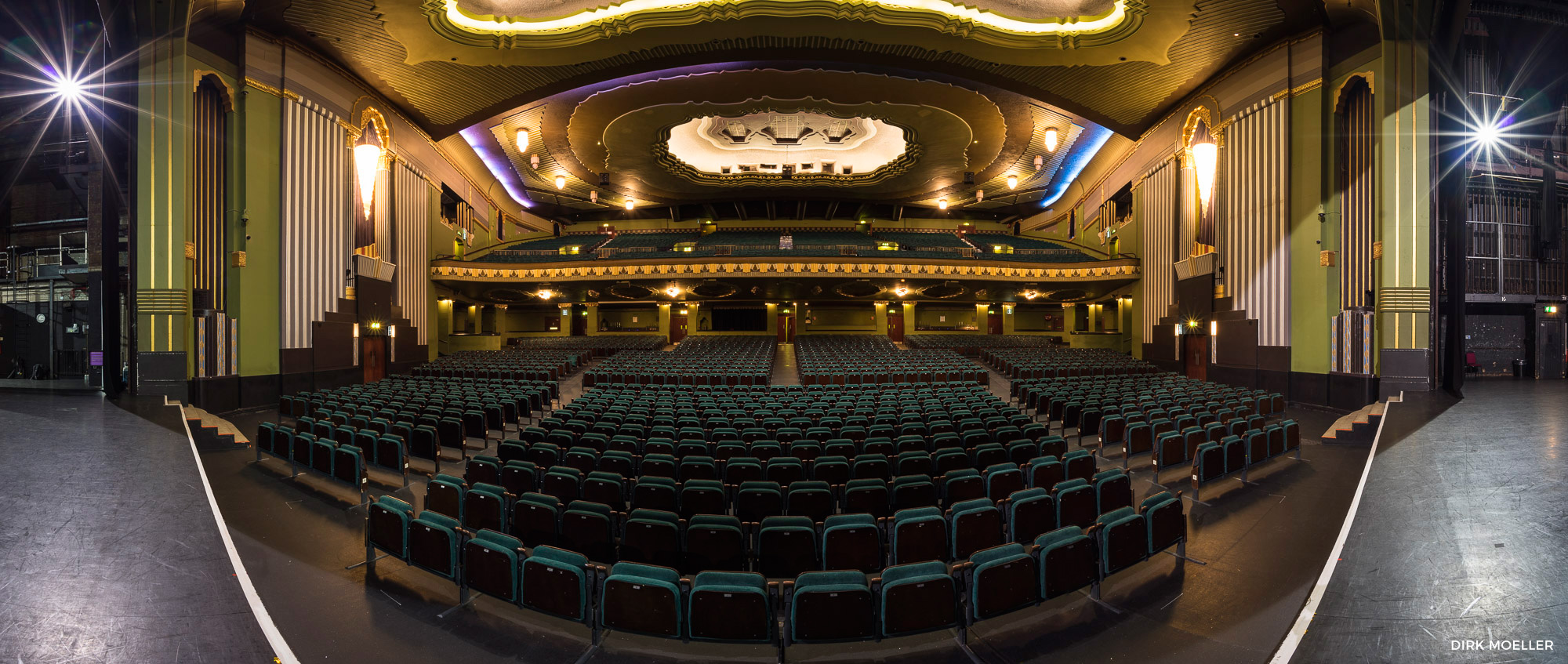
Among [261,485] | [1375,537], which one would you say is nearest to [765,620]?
[1375,537]

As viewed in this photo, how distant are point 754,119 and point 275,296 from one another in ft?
45.6

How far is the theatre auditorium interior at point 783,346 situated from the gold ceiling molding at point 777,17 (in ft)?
0.30

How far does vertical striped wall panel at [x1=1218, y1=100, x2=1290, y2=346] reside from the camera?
40.5ft

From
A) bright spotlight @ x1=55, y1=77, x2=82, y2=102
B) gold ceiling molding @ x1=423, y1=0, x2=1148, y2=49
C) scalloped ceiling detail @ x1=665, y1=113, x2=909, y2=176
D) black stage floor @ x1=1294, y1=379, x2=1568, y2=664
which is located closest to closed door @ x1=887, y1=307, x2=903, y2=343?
scalloped ceiling detail @ x1=665, y1=113, x2=909, y2=176

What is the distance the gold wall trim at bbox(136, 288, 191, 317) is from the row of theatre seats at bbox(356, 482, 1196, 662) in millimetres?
11269

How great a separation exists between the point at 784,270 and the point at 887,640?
745 inches

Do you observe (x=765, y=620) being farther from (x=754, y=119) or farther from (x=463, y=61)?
(x=754, y=119)

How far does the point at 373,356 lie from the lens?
50.7 feet

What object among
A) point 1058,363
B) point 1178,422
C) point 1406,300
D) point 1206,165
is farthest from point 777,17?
point 1406,300

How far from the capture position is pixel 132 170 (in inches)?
403

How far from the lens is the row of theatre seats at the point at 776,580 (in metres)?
2.82

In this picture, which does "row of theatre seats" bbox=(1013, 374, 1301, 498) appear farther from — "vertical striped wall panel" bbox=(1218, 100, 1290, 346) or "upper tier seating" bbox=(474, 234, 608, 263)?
"upper tier seating" bbox=(474, 234, 608, 263)

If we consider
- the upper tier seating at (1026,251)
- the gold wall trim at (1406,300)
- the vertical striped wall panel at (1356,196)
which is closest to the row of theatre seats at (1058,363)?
the upper tier seating at (1026,251)

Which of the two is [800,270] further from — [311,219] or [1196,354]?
[311,219]
